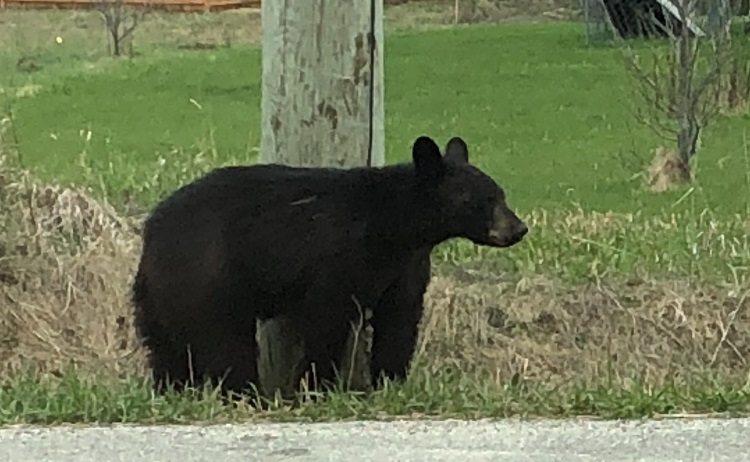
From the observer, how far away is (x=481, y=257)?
28.1ft

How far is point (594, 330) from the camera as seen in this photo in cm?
750

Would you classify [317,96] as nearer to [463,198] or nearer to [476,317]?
[463,198]

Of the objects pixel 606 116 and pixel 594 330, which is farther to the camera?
pixel 606 116

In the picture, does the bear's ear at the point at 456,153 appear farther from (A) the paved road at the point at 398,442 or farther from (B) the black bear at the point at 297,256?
(A) the paved road at the point at 398,442

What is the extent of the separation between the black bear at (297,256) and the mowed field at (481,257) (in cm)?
34

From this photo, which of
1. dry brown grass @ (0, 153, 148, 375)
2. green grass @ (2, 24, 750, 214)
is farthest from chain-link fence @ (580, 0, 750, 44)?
dry brown grass @ (0, 153, 148, 375)

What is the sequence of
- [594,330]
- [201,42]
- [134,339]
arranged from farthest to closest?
[201,42]
[594,330]
[134,339]

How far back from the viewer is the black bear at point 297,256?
5.70 meters

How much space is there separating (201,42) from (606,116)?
8718 millimetres

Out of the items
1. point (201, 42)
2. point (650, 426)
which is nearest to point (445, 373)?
point (650, 426)

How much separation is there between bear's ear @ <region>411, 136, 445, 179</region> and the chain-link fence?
6177 mm

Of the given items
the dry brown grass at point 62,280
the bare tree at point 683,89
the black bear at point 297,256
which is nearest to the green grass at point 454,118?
the bare tree at point 683,89

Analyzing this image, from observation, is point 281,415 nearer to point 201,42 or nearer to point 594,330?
point 594,330

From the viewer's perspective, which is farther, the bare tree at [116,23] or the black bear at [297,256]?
the bare tree at [116,23]
